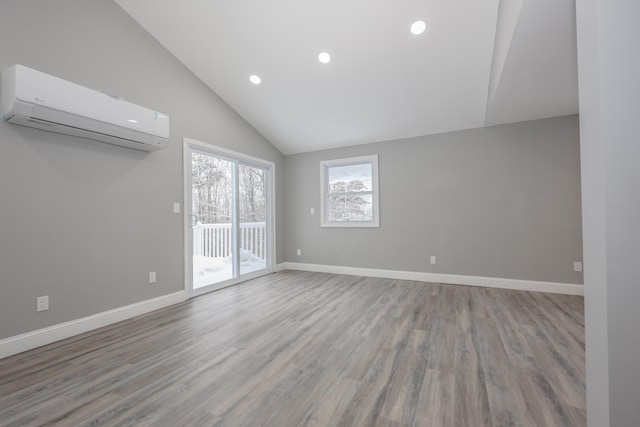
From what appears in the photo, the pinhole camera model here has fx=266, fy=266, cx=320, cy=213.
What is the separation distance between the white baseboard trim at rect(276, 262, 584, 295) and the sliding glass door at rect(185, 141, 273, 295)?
2.58ft

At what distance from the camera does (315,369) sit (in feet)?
5.86

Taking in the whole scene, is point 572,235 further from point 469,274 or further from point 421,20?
point 421,20

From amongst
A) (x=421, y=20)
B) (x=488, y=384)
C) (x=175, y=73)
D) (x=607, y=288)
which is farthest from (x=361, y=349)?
(x=175, y=73)

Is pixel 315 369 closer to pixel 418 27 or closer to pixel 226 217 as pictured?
pixel 226 217

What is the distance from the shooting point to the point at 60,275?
7.55 feet

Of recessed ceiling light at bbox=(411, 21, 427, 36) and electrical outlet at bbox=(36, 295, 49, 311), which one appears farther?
recessed ceiling light at bbox=(411, 21, 427, 36)

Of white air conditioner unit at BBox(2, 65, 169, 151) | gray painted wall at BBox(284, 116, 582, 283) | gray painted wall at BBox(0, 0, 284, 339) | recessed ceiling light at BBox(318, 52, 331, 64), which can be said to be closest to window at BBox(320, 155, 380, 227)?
gray painted wall at BBox(284, 116, 582, 283)

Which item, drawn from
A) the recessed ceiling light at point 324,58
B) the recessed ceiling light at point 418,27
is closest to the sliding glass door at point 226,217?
the recessed ceiling light at point 324,58

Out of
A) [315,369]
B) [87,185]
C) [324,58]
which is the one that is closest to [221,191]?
[87,185]

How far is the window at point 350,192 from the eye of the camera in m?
4.64

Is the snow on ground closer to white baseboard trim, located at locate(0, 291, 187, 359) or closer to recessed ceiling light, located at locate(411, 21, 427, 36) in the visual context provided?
white baseboard trim, located at locate(0, 291, 187, 359)

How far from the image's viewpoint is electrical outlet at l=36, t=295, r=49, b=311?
217 cm

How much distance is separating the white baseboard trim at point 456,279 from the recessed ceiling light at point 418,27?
3.20 metres

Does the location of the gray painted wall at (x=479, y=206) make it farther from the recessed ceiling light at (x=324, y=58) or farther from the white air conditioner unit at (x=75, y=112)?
the white air conditioner unit at (x=75, y=112)
